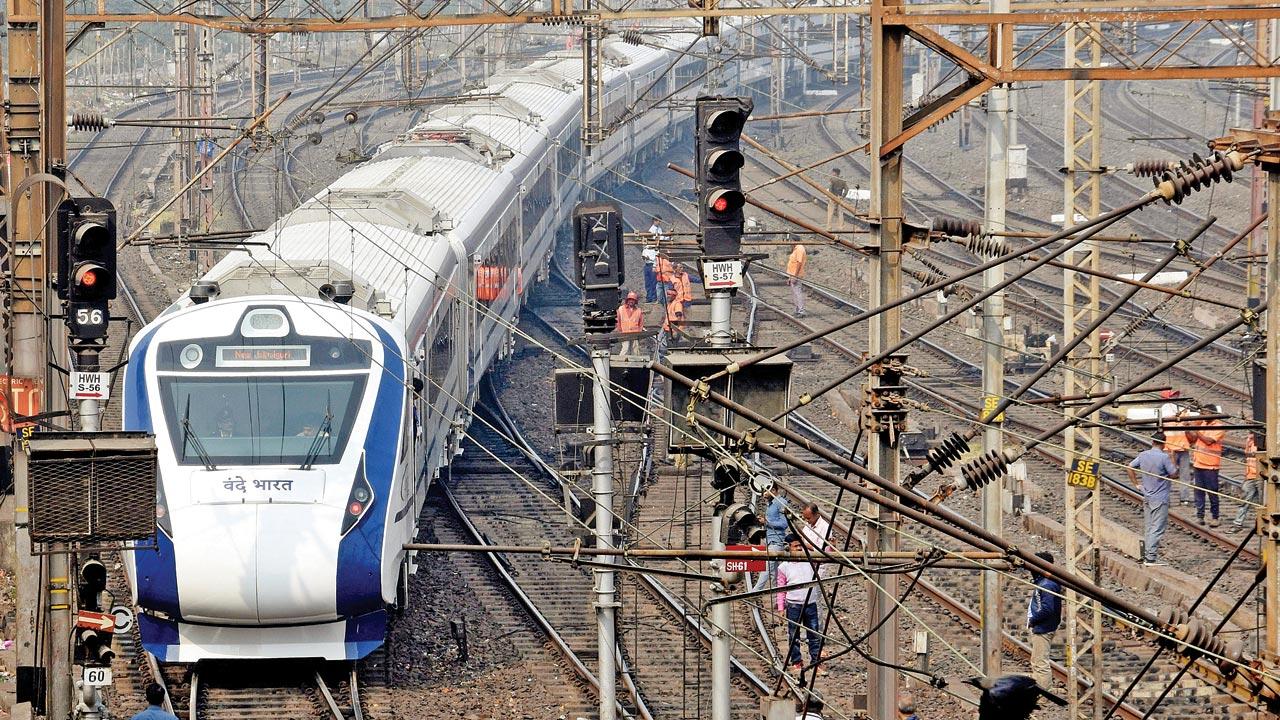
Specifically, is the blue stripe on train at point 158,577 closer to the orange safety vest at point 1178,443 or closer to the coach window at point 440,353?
the coach window at point 440,353

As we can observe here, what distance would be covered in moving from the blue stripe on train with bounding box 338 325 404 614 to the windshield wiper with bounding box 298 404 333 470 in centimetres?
32

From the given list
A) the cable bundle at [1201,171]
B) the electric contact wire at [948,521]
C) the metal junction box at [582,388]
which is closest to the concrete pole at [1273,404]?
the cable bundle at [1201,171]

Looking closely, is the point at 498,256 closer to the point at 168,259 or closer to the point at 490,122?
the point at 490,122

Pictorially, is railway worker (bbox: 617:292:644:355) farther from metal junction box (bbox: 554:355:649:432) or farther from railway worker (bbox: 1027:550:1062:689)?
metal junction box (bbox: 554:355:649:432)

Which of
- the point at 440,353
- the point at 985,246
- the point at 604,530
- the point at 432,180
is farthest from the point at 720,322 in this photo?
the point at 432,180

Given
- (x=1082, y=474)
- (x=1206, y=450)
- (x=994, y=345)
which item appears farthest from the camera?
(x=1206, y=450)

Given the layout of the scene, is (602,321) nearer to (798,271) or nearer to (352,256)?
(352,256)

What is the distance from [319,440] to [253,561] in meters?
1.16

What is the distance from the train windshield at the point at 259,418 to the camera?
614 inches

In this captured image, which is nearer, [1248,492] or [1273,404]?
[1273,404]

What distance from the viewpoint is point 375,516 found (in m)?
15.7

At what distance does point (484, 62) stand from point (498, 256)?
3787cm

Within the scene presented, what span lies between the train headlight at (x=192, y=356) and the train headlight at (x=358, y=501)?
1543 millimetres

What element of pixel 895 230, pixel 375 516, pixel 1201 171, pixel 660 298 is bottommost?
pixel 375 516
